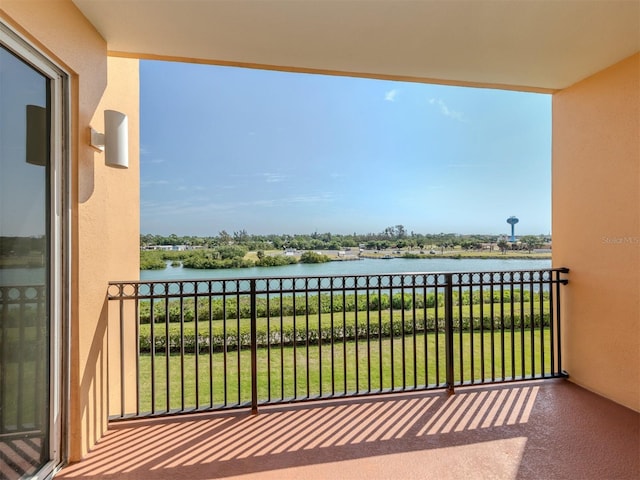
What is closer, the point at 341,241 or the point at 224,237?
the point at 341,241

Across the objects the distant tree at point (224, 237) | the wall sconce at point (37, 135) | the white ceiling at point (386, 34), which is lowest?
the distant tree at point (224, 237)

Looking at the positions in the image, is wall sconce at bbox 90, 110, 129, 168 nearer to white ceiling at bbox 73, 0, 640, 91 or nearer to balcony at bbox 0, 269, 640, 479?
white ceiling at bbox 73, 0, 640, 91

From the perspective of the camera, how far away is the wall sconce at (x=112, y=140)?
2.02 metres

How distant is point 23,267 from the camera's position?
1598mm

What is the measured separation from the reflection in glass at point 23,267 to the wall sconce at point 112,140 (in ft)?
0.95

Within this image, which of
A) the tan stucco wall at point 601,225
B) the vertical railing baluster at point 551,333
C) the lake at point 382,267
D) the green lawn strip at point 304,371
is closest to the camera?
the tan stucco wall at point 601,225

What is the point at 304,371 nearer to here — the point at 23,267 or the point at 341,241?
the point at 341,241

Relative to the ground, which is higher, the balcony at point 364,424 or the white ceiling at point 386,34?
the white ceiling at point 386,34

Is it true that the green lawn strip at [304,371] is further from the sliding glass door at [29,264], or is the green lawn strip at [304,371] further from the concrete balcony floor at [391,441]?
the sliding glass door at [29,264]

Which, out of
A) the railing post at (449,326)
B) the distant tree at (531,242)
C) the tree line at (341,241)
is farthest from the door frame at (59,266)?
the distant tree at (531,242)

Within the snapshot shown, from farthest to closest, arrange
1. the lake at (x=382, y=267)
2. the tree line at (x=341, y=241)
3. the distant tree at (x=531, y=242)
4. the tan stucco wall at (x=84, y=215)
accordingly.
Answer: the tree line at (x=341, y=241)
the distant tree at (x=531, y=242)
the lake at (x=382, y=267)
the tan stucco wall at (x=84, y=215)

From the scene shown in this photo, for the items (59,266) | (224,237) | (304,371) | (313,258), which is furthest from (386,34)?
(304,371)

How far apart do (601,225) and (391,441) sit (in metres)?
2.43

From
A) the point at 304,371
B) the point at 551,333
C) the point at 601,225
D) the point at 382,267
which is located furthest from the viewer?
the point at 304,371
